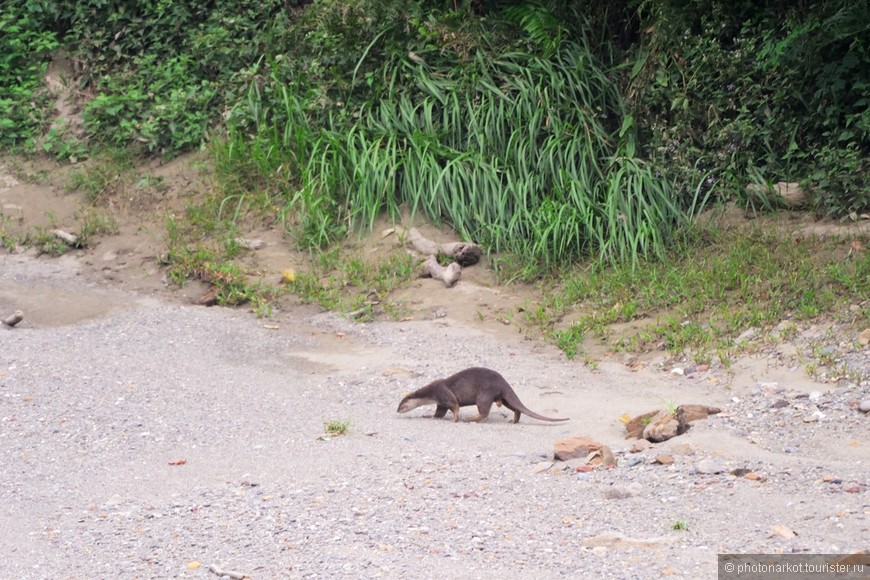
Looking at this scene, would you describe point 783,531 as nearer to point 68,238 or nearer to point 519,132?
point 519,132

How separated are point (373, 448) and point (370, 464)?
0.35m

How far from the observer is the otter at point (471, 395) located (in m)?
6.82

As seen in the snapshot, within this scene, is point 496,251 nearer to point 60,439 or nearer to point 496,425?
point 496,425

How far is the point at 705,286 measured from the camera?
8789 mm

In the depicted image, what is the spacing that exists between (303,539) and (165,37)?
9.50 m

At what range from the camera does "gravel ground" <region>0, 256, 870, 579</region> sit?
4359 millimetres

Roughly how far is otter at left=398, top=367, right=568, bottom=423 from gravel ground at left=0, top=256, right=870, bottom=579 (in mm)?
130

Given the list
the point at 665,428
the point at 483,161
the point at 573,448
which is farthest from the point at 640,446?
the point at 483,161

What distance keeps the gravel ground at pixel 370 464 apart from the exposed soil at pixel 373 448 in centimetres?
2

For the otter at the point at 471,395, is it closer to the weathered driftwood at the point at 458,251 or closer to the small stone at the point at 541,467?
the small stone at the point at 541,467

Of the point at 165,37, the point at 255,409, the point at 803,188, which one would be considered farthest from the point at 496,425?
the point at 165,37

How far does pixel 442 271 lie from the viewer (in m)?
9.81

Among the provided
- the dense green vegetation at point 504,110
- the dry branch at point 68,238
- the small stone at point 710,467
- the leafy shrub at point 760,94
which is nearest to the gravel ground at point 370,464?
the small stone at point 710,467

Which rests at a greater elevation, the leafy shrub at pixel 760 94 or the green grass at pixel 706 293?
the leafy shrub at pixel 760 94
